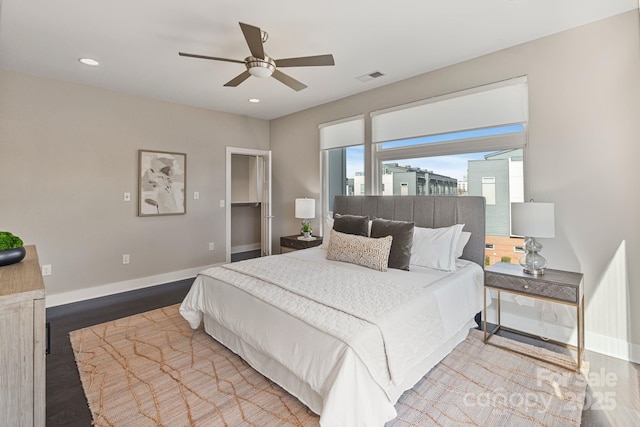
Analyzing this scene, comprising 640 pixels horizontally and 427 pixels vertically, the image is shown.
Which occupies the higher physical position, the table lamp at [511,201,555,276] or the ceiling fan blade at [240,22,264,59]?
the ceiling fan blade at [240,22,264,59]

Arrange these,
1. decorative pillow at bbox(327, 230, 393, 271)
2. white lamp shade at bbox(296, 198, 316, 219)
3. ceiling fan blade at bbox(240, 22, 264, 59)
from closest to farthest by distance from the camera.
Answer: ceiling fan blade at bbox(240, 22, 264, 59)
decorative pillow at bbox(327, 230, 393, 271)
white lamp shade at bbox(296, 198, 316, 219)

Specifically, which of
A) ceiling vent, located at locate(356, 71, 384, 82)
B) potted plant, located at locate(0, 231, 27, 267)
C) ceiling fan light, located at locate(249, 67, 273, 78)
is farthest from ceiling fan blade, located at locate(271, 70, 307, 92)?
potted plant, located at locate(0, 231, 27, 267)

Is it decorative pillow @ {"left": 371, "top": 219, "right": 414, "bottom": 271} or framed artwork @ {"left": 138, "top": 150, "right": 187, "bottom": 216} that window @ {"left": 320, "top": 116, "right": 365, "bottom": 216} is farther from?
framed artwork @ {"left": 138, "top": 150, "right": 187, "bottom": 216}

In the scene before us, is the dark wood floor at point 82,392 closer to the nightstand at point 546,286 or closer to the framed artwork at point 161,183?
the nightstand at point 546,286

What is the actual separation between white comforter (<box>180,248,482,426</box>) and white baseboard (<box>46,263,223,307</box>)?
2076 millimetres

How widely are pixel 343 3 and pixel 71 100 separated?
11.7 ft

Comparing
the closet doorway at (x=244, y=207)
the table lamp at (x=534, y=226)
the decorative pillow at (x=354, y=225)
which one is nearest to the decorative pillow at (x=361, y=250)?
the decorative pillow at (x=354, y=225)

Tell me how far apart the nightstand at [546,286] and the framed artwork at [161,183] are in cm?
425

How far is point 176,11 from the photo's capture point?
2.37m

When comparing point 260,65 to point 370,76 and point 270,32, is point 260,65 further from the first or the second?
point 370,76

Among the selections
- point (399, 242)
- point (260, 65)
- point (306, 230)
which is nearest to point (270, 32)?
point (260, 65)

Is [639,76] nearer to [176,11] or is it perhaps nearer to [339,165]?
[339,165]

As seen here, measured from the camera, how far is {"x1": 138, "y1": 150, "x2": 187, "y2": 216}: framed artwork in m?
4.36

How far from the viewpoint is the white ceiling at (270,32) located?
231 cm
